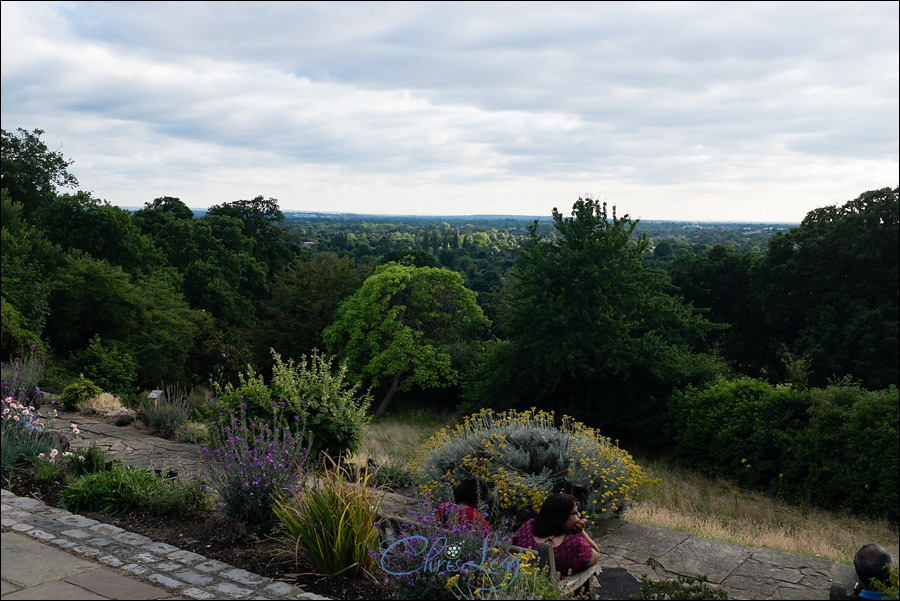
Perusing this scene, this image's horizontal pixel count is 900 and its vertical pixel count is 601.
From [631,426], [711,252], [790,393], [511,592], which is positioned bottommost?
[631,426]

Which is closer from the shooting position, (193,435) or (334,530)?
(334,530)

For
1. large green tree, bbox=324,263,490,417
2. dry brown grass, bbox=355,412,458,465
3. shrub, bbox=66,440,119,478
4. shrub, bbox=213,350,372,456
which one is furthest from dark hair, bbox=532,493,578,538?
large green tree, bbox=324,263,490,417

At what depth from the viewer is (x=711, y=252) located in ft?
84.4

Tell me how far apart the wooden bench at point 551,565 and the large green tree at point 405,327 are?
53.6 ft

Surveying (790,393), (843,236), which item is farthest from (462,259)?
(790,393)

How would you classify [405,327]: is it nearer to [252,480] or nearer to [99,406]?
[99,406]

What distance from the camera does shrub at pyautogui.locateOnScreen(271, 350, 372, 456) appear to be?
23.9 ft

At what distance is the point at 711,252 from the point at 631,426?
12.1 m

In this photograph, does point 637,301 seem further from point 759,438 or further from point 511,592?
point 511,592

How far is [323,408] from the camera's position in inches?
290

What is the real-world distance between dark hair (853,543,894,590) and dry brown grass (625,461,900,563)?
7.66 ft

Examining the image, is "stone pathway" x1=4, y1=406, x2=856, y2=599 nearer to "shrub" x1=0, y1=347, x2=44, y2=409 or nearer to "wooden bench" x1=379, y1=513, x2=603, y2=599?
"wooden bench" x1=379, y1=513, x2=603, y2=599

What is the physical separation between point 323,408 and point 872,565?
5.29m

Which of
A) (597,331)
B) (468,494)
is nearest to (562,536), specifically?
(468,494)
